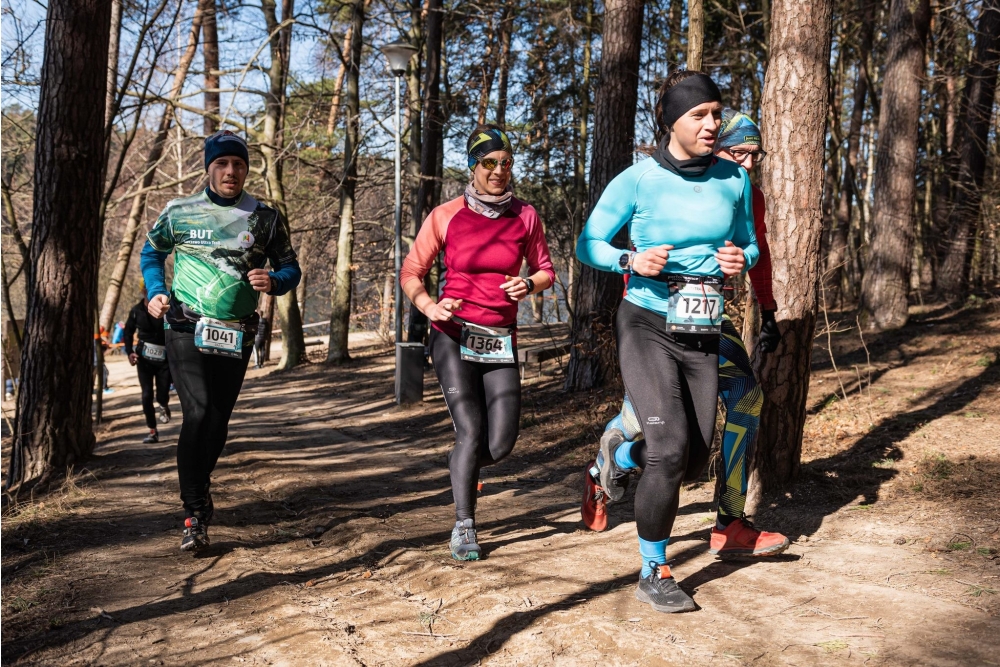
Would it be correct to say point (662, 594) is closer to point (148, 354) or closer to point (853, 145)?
point (148, 354)

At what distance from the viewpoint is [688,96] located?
3736 mm

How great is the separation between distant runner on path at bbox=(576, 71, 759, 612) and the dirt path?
0.48m

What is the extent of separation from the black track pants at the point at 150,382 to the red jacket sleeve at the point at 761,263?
289 inches

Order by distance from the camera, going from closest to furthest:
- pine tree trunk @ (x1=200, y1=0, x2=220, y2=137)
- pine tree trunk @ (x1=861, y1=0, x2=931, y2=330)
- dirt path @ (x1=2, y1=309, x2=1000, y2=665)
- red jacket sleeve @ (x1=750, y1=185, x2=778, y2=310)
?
dirt path @ (x1=2, y1=309, x2=1000, y2=665), red jacket sleeve @ (x1=750, y1=185, x2=778, y2=310), pine tree trunk @ (x1=861, y1=0, x2=931, y2=330), pine tree trunk @ (x1=200, y1=0, x2=220, y2=137)

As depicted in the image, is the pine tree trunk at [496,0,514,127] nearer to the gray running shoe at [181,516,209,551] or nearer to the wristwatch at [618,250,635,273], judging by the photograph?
the gray running shoe at [181,516,209,551]

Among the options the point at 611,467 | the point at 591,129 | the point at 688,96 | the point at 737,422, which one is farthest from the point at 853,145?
the point at 688,96

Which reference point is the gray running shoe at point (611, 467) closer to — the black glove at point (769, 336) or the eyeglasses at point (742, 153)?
the black glove at point (769, 336)

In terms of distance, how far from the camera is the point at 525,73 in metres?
24.9

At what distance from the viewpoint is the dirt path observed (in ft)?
11.1

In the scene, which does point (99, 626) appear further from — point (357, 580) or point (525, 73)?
point (525, 73)

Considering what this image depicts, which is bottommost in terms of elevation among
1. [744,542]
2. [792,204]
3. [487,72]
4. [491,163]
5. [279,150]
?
[744,542]

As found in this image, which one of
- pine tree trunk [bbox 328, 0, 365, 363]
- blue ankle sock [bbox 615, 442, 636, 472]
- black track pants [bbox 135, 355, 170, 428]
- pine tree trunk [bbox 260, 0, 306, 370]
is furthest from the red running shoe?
pine tree trunk [bbox 260, 0, 306, 370]

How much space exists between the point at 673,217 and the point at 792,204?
179 centimetres

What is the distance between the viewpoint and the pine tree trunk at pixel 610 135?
10.2 metres
